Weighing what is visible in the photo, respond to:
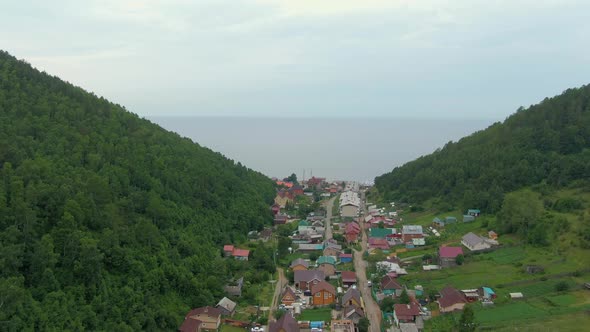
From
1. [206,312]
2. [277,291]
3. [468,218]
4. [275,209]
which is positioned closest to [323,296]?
[277,291]

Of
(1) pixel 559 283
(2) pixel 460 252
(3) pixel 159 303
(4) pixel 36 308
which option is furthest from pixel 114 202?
(1) pixel 559 283

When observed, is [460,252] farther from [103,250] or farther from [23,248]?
[23,248]

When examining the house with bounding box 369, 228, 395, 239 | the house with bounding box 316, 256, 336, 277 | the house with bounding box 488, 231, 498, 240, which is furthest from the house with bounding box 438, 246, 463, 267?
the house with bounding box 369, 228, 395, 239

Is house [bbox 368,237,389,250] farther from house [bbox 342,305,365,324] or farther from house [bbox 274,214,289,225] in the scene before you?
Answer: house [bbox 342,305,365,324]

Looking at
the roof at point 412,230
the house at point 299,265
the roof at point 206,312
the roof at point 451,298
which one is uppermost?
the roof at point 412,230

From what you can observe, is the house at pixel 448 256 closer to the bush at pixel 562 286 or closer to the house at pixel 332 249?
the bush at pixel 562 286

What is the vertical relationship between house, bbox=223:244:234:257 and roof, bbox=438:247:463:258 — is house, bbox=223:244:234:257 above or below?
below

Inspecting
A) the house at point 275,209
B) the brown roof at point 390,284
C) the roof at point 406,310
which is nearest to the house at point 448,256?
the brown roof at point 390,284
